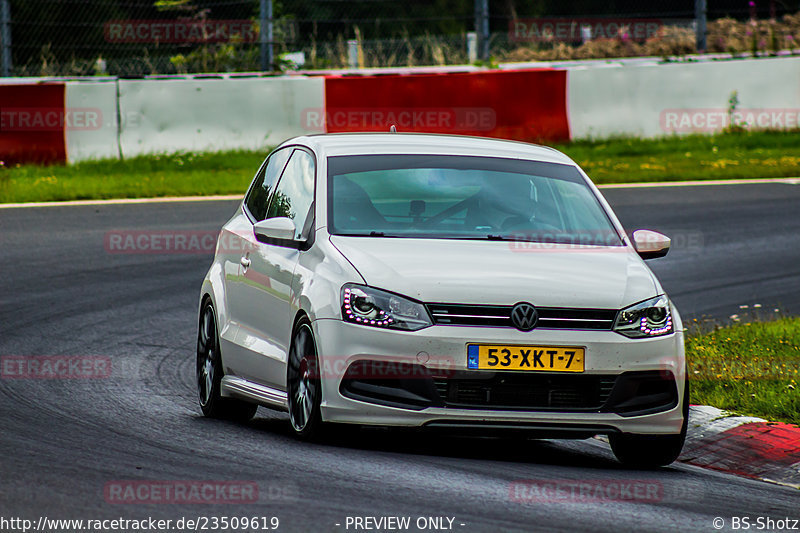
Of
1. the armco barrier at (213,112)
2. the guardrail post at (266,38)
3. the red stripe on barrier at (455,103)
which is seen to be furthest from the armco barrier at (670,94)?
the guardrail post at (266,38)

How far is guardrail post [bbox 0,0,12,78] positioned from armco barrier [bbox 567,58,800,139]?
812 centimetres

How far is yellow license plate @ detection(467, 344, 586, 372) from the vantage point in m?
7.01

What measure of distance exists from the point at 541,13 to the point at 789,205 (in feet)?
86.8

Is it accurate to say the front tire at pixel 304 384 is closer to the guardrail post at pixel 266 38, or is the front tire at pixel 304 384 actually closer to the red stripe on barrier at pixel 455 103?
the red stripe on barrier at pixel 455 103

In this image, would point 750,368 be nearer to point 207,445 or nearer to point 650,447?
point 650,447

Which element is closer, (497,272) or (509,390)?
(509,390)

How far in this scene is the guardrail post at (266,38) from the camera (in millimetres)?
21828

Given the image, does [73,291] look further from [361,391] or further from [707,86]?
[707,86]

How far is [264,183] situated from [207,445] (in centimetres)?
233

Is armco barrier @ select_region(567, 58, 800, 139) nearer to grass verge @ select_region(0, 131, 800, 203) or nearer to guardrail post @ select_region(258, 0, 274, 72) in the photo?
grass verge @ select_region(0, 131, 800, 203)


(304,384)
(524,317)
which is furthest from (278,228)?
(524,317)

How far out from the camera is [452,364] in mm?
6996

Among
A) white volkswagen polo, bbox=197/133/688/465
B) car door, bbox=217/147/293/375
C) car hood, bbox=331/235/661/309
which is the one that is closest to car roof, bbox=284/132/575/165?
white volkswagen polo, bbox=197/133/688/465

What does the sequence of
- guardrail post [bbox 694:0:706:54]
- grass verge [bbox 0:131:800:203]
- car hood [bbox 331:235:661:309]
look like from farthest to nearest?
1. guardrail post [bbox 694:0:706:54]
2. grass verge [bbox 0:131:800:203]
3. car hood [bbox 331:235:661:309]
